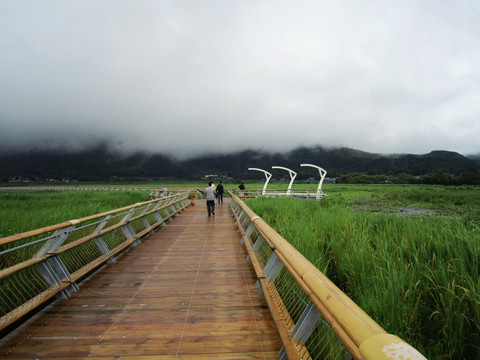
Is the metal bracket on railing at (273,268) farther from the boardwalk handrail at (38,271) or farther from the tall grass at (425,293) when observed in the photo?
the boardwalk handrail at (38,271)

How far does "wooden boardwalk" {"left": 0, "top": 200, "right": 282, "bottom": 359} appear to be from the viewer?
269 centimetres

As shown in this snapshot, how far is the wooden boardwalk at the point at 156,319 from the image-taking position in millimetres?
2689

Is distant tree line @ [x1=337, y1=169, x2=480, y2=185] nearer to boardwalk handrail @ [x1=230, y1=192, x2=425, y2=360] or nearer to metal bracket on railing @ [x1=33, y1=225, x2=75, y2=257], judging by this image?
boardwalk handrail @ [x1=230, y1=192, x2=425, y2=360]

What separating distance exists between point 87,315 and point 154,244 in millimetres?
4211

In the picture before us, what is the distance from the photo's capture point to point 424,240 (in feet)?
15.2

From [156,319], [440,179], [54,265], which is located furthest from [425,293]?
[440,179]

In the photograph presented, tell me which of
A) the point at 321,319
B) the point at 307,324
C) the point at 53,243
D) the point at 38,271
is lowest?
the point at 38,271

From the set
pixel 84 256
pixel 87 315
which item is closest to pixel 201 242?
pixel 84 256

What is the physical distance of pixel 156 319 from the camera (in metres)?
3.31

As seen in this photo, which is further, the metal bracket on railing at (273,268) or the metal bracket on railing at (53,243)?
the metal bracket on railing at (53,243)

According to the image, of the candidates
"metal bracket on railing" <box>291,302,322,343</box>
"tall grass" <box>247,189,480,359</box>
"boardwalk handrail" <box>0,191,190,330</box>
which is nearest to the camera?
"metal bracket on railing" <box>291,302,322,343</box>

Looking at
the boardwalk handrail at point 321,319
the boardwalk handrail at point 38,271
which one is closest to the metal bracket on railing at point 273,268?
the boardwalk handrail at point 321,319

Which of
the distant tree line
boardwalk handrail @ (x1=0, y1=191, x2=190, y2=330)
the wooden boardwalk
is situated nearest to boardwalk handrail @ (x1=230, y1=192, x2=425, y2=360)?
the wooden boardwalk

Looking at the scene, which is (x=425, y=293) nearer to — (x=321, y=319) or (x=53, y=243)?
(x=321, y=319)
